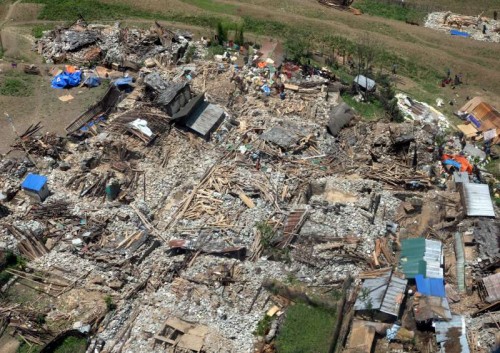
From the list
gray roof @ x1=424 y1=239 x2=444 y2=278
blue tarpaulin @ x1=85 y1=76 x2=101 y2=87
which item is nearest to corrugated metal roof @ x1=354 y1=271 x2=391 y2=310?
gray roof @ x1=424 y1=239 x2=444 y2=278

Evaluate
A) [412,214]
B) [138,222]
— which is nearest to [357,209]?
[412,214]

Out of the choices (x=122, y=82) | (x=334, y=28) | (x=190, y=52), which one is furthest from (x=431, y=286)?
(x=334, y=28)

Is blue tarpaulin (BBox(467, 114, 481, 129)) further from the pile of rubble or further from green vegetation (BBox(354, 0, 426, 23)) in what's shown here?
the pile of rubble

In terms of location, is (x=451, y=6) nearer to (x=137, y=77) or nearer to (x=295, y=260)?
(x=137, y=77)

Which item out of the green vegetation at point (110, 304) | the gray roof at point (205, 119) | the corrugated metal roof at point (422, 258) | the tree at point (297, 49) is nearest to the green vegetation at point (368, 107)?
the tree at point (297, 49)

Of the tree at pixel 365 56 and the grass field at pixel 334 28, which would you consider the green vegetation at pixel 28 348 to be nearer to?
the tree at pixel 365 56

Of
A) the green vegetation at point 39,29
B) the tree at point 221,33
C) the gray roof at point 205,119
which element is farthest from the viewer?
the green vegetation at point 39,29
